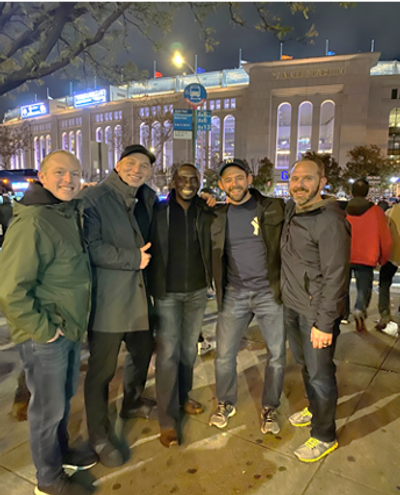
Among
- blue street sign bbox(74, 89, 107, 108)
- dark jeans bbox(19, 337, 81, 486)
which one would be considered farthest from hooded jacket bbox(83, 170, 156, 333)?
blue street sign bbox(74, 89, 107, 108)

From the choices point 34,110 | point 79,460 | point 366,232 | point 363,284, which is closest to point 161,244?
point 79,460

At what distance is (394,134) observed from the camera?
56625 mm

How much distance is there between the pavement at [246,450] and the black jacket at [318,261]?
3.37 feet

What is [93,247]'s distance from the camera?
96.7 inches

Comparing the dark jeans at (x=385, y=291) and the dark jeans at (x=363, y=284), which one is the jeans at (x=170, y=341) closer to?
the dark jeans at (x=363, y=284)

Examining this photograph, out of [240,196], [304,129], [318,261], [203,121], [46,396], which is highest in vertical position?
[304,129]

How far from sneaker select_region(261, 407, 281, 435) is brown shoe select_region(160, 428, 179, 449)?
2.40 feet

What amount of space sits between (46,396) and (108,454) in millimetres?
763

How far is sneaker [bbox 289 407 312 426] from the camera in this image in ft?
10.0

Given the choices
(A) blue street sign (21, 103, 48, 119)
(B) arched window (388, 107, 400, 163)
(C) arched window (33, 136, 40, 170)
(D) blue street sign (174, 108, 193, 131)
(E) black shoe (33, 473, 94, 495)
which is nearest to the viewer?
(E) black shoe (33, 473, 94, 495)

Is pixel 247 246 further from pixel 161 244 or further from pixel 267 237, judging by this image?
pixel 161 244

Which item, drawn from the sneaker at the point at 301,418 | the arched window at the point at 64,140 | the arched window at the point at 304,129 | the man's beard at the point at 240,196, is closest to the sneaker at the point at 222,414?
the sneaker at the point at 301,418

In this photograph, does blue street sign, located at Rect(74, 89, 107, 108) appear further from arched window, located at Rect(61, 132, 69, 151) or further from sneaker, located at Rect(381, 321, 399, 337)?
sneaker, located at Rect(381, 321, 399, 337)

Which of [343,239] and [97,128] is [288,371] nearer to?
[343,239]
